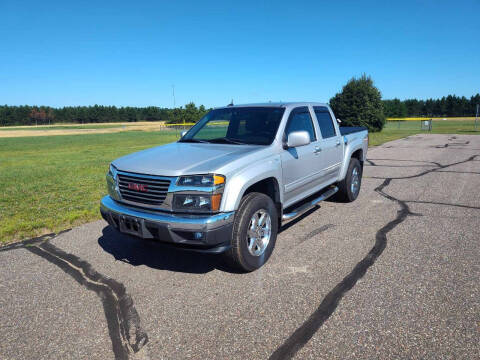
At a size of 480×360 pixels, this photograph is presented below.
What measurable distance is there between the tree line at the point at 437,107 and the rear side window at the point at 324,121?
8604 centimetres

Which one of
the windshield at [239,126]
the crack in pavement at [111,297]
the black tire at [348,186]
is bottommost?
the crack in pavement at [111,297]

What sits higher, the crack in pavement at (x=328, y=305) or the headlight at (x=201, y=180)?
the headlight at (x=201, y=180)

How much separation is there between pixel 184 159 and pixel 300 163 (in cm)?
167

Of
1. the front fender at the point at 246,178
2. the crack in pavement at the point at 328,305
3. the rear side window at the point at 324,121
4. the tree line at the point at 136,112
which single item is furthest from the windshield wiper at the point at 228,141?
the tree line at the point at 136,112

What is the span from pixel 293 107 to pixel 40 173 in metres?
10.1

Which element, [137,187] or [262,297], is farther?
[137,187]

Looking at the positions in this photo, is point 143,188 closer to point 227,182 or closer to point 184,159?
point 184,159

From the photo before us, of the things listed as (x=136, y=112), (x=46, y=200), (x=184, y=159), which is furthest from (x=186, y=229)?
(x=136, y=112)

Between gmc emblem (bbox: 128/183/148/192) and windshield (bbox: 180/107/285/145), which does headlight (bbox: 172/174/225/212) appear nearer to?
gmc emblem (bbox: 128/183/148/192)

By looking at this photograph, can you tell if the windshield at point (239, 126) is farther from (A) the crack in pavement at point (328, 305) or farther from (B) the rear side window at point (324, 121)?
(A) the crack in pavement at point (328, 305)

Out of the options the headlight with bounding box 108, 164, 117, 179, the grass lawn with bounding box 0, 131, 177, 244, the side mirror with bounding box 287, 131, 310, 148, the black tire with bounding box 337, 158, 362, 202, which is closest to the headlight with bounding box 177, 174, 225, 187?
the headlight with bounding box 108, 164, 117, 179

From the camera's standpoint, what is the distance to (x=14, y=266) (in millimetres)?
3998

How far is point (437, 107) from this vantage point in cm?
10150

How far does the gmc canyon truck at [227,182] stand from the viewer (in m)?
3.19
